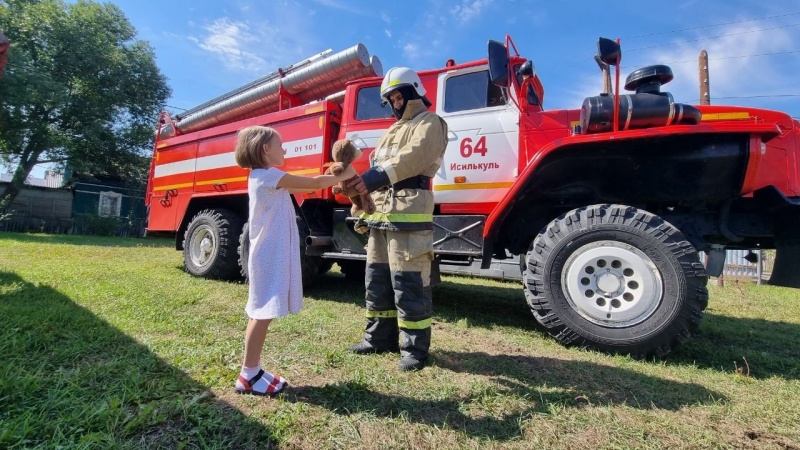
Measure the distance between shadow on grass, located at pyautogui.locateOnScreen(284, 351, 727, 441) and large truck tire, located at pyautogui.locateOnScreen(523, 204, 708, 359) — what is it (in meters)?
0.38

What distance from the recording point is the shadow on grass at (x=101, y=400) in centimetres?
152

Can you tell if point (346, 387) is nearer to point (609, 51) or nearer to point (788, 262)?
point (609, 51)

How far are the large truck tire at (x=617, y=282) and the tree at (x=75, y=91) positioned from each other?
64.2 feet

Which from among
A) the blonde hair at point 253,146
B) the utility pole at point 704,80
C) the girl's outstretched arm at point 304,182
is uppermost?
the utility pole at point 704,80

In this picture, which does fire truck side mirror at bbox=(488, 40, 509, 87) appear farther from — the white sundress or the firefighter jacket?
the white sundress

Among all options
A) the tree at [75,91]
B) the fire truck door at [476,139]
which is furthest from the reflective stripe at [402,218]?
the tree at [75,91]

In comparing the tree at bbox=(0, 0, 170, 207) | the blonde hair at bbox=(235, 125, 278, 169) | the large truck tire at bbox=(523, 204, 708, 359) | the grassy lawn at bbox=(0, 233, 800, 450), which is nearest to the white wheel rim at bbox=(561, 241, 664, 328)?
the large truck tire at bbox=(523, 204, 708, 359)

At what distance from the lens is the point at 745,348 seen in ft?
10.7

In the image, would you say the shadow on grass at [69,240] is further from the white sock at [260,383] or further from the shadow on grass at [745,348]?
the shadow on grass at [745,348]

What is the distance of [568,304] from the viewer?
2.94 m

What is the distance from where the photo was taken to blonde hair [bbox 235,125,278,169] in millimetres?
2016

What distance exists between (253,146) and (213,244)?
361cm

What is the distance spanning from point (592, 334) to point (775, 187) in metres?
1.64

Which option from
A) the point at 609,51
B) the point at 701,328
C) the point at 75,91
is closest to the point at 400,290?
the point at 609,51
